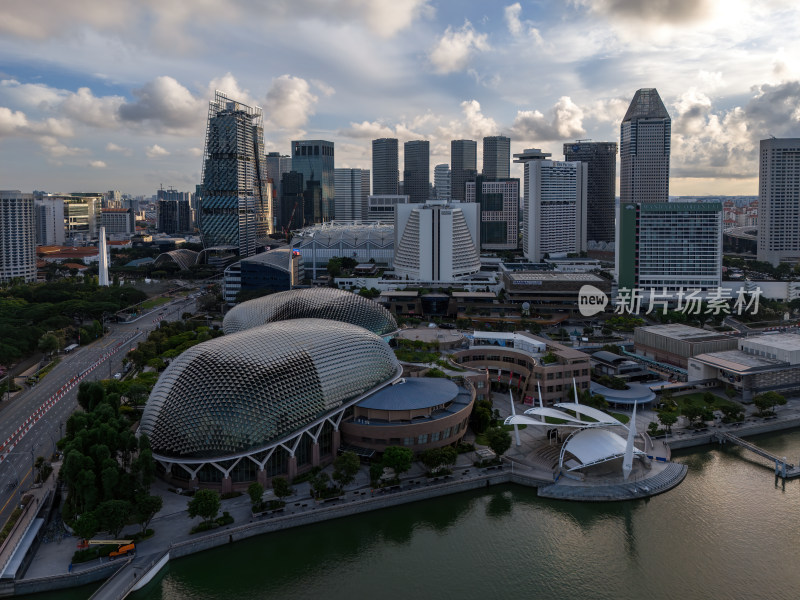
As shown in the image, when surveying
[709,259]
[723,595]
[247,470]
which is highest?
[709,259]

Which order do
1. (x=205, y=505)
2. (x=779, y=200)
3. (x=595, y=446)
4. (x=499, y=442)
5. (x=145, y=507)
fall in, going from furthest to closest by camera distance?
(x=779, y=200), (x=499, y=442), (x=595, y=446), (x=205, y=505), (x=145, y=507)

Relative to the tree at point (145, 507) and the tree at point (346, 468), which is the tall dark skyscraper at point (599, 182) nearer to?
the tree at point (346, 468)

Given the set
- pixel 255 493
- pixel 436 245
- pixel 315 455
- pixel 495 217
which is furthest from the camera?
pixel 495 217

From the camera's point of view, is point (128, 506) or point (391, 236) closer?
point (128, 506)

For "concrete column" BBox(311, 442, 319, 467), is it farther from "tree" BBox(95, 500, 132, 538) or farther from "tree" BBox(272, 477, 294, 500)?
"tree" BBox(95, 500, 132, 538)

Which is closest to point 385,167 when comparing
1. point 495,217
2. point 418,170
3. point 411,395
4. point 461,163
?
point 418,170

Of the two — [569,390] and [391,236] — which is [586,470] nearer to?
[569,390]

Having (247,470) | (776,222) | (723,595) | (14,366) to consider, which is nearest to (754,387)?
(723,595)

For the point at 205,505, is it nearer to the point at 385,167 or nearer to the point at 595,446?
the point at 595,446
